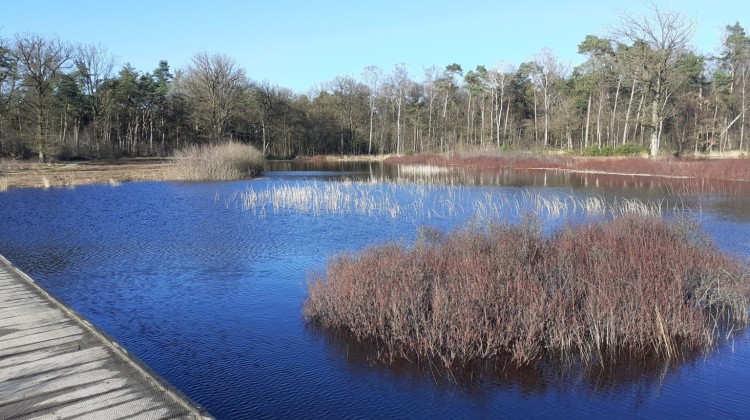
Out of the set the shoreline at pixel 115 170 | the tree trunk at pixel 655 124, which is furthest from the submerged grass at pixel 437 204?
the tree trunk at pixel 655 124

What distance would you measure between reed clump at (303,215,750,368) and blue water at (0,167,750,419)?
42cm

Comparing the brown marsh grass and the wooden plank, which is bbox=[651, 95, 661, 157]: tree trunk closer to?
the brown marsh grass

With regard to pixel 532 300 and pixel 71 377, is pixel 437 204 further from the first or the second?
pixel 71 377

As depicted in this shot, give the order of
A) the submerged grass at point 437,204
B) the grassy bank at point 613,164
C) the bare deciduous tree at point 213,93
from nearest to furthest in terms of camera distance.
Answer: the submerged grass at point 437,204 → the grassy bank at point 613,164 → the bare deciduous tree at point 213,93

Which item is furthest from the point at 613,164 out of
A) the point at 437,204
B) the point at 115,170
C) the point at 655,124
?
the point at 115,170

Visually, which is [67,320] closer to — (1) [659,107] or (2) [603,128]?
A: (1) [659,107]

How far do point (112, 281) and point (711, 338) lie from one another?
9737mm

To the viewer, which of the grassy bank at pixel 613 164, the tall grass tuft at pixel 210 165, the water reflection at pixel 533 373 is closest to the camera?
the water reflection at pixel 533 373

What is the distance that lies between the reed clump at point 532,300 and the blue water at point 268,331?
415mm

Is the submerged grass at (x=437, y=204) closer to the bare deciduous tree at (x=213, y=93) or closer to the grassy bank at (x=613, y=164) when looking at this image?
the grassy bank at (x=613, y=164)

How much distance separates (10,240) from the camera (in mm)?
14227

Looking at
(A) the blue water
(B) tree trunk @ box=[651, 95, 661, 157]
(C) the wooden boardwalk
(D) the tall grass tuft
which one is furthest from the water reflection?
(B) tree trunk @ box=[651, 95, 661, 157]

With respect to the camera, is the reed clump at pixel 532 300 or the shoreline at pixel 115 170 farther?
the shoreline at pixel 115 170

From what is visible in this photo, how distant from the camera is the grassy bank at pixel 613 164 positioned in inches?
1181
